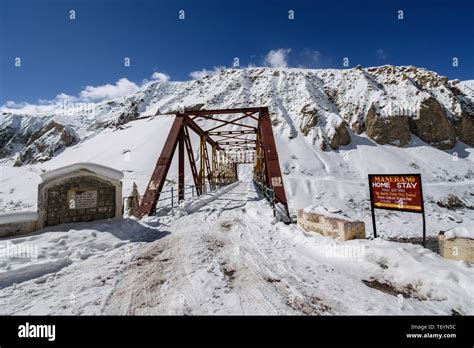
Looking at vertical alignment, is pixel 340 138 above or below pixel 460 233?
above

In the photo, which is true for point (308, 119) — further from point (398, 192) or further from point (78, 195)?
point (78, 195)

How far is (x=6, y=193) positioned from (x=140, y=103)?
3908 inches

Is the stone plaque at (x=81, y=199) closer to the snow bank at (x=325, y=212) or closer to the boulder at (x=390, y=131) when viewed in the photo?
the snow bank at (x=325, y=212)

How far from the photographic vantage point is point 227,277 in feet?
13.1

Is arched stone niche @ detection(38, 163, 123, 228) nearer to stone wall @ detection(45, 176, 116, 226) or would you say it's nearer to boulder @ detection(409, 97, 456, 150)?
stone wall @ detection(45, 176, 116, 226)

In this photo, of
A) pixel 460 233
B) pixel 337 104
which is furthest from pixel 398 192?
pixel 337 104

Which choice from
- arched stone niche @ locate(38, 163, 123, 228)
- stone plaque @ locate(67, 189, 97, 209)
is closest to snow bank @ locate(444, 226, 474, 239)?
arched stone niche @ locate(38, 163, 123, 228)

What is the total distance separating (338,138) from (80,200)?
61.4 metres

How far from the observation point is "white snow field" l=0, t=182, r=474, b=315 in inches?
123
